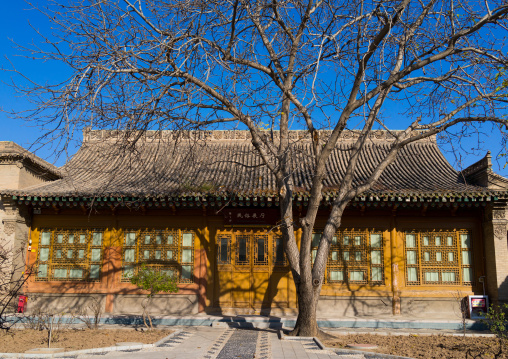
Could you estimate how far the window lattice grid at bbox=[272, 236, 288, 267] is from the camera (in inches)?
468

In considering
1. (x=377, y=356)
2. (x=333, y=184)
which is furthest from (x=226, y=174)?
(x=377, y=356)

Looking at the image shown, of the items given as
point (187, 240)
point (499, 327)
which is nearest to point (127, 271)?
point (187, 240)

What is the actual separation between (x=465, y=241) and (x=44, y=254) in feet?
36.3

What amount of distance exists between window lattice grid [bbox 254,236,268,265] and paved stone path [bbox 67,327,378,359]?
258 centimetres

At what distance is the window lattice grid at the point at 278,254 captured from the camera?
11.9 metres

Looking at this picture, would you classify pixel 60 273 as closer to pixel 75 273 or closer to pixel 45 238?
pixel 75 273

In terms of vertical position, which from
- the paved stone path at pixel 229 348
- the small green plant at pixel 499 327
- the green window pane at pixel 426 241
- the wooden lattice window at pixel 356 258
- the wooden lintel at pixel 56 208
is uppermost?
the wooden lintel at pixel 56 208

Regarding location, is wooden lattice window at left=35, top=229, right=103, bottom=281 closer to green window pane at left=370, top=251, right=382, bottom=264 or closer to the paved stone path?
the paved stone path

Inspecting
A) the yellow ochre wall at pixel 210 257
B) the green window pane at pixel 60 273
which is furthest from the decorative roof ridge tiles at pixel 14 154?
the green window pane at pixel 60 273

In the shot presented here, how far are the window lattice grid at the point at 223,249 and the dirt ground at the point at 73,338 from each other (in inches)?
123

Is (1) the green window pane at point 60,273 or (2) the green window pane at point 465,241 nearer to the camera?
(2) the green window pane at point 465,241

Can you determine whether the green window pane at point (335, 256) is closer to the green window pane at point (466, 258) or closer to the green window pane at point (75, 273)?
the green window pane at point (466, 258)

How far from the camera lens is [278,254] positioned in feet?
39.2

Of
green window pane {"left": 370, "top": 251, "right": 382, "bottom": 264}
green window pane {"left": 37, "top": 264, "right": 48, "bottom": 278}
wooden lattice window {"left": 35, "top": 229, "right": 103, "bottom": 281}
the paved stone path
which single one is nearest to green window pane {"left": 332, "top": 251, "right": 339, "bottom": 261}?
green window pane {"left": 370, "top": 251, "right": 382, "bottom": 264}
